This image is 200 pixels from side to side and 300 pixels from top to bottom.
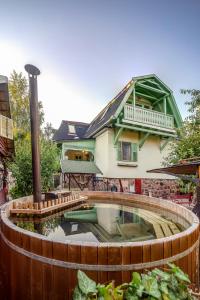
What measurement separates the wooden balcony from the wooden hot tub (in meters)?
10.6

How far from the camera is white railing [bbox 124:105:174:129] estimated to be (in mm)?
13000

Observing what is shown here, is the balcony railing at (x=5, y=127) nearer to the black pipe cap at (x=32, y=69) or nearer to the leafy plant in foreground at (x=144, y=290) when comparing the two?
the black pipe cap at (x=32, y=69)

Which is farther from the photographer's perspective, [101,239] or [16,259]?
[101,239]

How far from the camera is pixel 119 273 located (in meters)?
2.23

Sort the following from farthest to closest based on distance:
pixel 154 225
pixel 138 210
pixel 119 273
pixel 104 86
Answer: pixel 104 86 → pixel 138 210 → pixel 154 225 → pixel 119 273

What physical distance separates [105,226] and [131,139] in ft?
35.2


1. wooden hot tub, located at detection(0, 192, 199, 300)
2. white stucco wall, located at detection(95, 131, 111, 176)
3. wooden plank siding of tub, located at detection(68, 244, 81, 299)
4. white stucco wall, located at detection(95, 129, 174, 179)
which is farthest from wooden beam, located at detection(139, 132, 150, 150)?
wooden plank siding of tub, located at detection(68, 244, 81, 299)

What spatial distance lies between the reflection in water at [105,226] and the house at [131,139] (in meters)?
6.64

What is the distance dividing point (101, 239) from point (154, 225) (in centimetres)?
135

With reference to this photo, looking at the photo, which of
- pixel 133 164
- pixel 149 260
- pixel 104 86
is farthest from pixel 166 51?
pixel 149 260

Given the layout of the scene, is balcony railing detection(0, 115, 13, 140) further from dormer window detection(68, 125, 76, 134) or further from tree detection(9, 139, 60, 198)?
dormer window detection(68, 125, 76, 134)

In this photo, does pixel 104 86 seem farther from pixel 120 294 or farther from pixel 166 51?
pixel 120 294

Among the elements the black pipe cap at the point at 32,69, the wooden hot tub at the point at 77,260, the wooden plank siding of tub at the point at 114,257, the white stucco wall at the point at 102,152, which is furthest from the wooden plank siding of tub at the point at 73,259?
the white stucco wall at the point at 102,152

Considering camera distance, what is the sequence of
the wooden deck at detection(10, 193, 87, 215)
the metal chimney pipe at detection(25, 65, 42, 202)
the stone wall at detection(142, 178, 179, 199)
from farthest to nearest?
the stone wall at detection(142, 178, 179, 199), the metal chimney pipe at detection(25, 65, 42, 202), the wooden deck at detection(10, 193, 87, 215)
